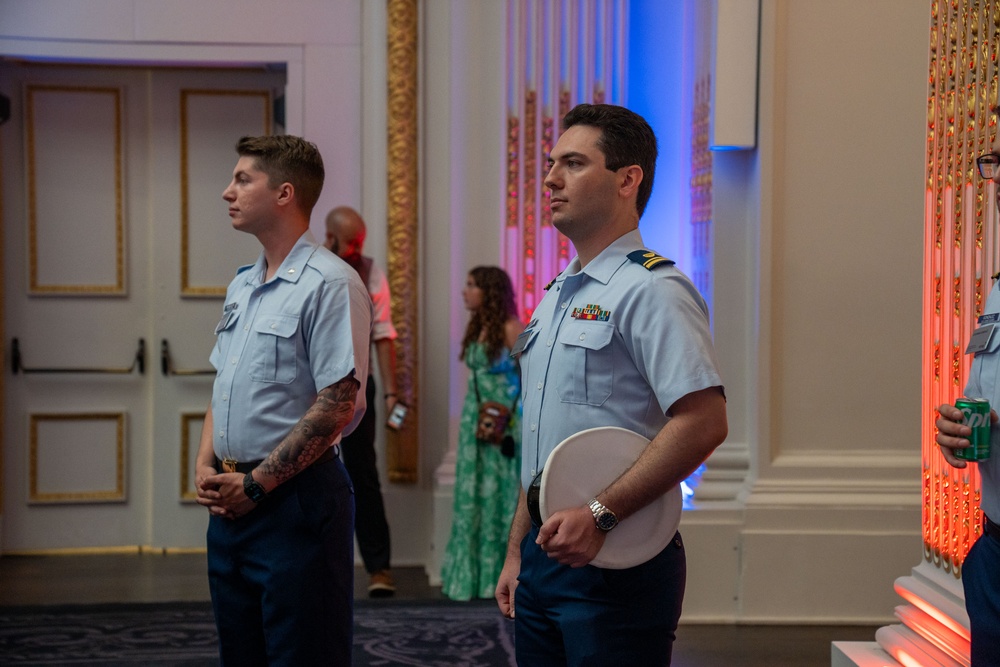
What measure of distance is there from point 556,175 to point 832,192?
2670 mm

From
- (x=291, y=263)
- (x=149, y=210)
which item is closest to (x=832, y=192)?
(x=291, y=263)

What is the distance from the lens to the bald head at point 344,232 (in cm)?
462

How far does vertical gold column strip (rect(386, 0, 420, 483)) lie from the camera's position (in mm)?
5027

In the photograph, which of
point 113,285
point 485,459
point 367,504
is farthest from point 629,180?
point 113,285

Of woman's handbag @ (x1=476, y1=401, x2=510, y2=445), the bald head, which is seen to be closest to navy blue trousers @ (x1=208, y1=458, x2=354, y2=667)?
woman's handbag @ (x1=476, y1=401, x2=510, y2=445)

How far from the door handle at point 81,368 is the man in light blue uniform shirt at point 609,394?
399cm

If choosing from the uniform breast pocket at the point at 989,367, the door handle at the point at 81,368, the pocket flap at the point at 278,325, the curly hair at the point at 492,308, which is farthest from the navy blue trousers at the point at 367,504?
the uniform breast pocket at the point at 989,367

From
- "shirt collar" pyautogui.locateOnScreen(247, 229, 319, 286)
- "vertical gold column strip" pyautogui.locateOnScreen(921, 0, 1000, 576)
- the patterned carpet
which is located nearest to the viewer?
"shirt collar" pyautogui.locateOnScreen(247, 229, 319, 286)

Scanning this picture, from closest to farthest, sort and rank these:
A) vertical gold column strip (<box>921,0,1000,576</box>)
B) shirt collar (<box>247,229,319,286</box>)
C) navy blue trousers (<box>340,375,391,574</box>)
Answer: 1. shirt collar (<box>247,229,319,286</box>)
2. vertical gold column strip (<box>921,0,1000,576</box>)
3. navy blue trousers (<box>340,375,391,574</box>)

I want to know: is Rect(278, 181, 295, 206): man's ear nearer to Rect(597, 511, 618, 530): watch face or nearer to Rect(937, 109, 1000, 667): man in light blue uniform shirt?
Rect(597, 511, 618, 530): watch face

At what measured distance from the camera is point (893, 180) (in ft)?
13.6

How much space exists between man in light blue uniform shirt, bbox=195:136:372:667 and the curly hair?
2194 mm

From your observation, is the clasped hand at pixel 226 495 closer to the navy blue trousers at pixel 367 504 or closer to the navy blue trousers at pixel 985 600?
the navy blue trousers at pixel 985 600

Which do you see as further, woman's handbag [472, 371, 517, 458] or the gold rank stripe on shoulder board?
woman's handbag [472, 371, 517, 458]
